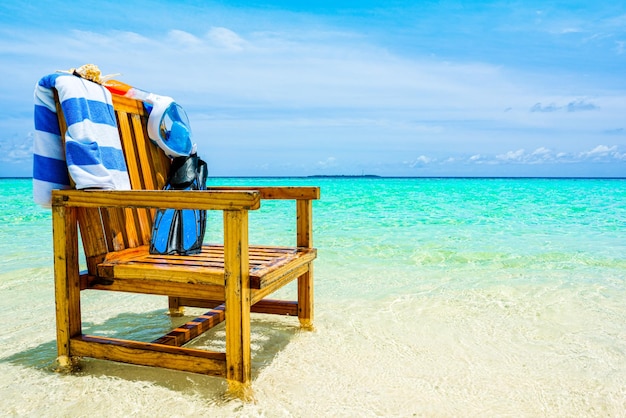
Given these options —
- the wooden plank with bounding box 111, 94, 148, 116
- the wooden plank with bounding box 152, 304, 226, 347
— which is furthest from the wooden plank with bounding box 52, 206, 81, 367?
the wooden plank with bounding box 111, 94, 148, 116

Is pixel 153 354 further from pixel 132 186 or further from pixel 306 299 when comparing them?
pixel 306 299

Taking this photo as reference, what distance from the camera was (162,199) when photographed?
2.28 metres

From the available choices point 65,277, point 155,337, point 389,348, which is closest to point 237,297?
point 65,277

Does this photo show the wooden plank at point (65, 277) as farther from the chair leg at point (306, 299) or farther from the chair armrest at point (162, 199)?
the chair leg at point (306, 299)

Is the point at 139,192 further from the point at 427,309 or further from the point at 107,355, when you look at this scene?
the point at 427,309

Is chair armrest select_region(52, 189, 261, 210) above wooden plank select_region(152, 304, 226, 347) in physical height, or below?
above

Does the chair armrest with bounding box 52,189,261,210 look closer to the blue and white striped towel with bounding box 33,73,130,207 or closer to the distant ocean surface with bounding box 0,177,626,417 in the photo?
the blue and white striped towel with bounding box 33,73,130,207

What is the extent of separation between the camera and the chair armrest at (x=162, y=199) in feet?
7.07

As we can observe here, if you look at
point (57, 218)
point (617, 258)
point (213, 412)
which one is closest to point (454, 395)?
point (213, 412)

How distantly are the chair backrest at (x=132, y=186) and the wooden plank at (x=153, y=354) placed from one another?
0.38 metres

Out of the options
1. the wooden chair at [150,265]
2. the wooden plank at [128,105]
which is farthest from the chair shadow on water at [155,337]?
the wooden plank at [128,105]

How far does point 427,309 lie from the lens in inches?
156

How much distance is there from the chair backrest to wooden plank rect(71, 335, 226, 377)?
380 millimetres

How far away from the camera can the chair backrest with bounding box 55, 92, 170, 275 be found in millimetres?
2584
